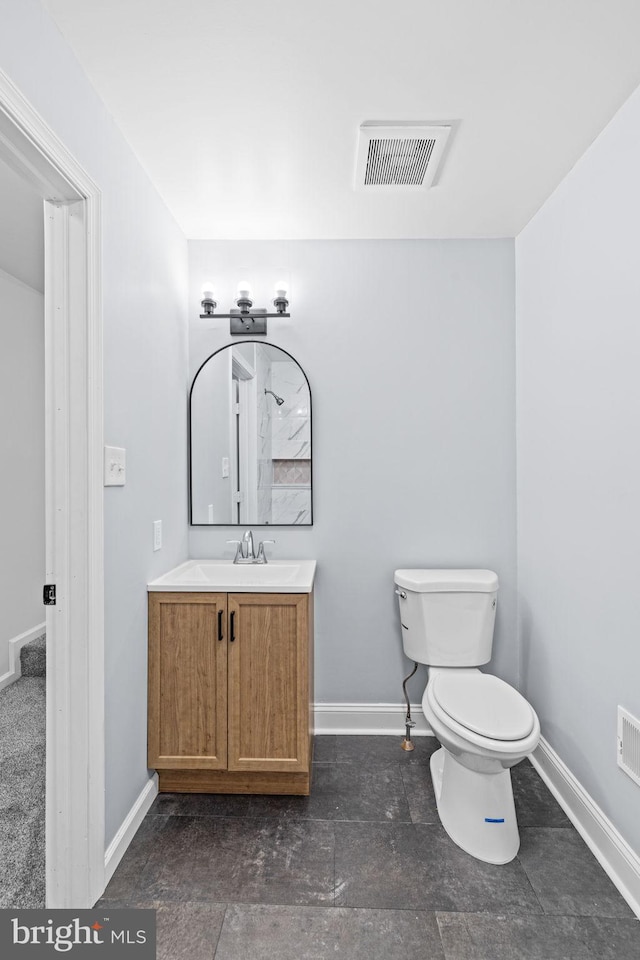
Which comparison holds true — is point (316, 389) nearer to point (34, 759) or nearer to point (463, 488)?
point (463, 488)

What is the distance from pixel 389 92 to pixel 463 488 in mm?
1600

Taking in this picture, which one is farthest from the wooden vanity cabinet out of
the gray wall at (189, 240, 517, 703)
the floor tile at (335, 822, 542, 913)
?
the gray wall at (189, 240, 517, 703)

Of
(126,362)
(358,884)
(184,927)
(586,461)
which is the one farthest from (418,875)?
(126,362)

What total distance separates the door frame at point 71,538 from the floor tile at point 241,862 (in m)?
0.23

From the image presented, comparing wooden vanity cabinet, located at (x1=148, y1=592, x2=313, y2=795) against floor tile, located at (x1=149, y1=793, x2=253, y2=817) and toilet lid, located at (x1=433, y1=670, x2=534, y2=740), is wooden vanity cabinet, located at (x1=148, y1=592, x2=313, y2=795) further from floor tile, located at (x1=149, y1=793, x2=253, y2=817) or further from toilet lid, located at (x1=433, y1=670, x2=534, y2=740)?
toilet lid, located at (x1=433, y1=670, x2=534, y2=740)

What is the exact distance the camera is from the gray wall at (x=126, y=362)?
138 centimetres

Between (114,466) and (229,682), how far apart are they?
35.8 inches

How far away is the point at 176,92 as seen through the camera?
1.60 metres

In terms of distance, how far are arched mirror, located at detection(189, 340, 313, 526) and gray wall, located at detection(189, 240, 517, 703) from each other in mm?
78

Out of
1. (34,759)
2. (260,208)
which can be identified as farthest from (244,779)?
(260,208)

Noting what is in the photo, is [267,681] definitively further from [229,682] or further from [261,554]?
[261,554]

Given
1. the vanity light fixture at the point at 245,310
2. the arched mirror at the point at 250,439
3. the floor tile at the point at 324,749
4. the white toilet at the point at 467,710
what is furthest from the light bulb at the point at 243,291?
the floor tile at the point at 324,749

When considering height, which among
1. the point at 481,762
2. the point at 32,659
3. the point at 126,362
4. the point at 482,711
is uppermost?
the point at 126,362

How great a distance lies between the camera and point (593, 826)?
177 cm
